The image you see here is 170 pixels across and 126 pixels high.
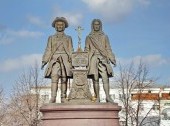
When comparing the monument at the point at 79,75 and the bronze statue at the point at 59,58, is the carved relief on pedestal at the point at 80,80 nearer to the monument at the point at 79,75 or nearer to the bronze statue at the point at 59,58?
the monument at the point at 79,75

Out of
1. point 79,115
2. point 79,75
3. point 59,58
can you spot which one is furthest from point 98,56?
point 79,115

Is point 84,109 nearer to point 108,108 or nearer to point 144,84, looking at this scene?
point 108,108

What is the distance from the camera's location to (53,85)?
15938 millimetres

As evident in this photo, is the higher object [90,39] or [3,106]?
[90,39]

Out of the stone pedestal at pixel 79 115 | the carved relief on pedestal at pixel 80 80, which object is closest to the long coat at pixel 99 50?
the carved relief on pedestal at pixel 80 80

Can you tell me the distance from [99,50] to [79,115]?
2773 mm

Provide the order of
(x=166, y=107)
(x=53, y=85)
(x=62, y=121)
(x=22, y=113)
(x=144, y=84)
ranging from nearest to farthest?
(x=62, y=121)
(x=53, y=85)
(x=22, y=113)
(x=144, y=84)
(x=166, y=107)

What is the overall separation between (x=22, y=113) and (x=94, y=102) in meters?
25.1

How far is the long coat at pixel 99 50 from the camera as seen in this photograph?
15898 millimetres

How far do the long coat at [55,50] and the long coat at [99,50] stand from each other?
692 millimetres

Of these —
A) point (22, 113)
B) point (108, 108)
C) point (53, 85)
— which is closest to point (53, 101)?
point (53, 85)

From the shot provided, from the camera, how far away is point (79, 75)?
15.6m

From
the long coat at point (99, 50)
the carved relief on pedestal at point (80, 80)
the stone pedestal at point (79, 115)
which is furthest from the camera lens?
the long coat at point (99, 50)

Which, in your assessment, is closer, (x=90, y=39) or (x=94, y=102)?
(x=94, y=102)
